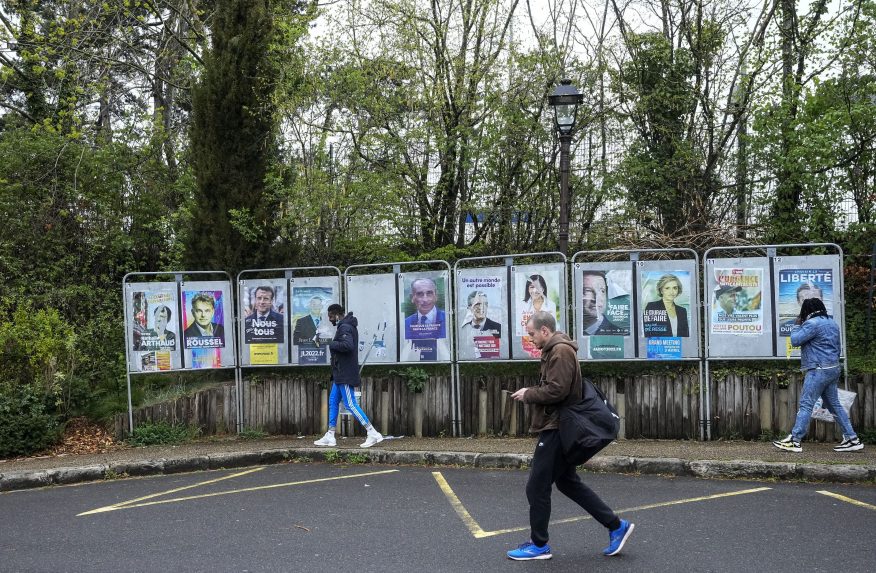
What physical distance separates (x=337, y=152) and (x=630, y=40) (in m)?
6.04

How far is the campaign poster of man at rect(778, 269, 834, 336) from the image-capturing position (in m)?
9.55

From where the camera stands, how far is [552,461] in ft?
18.2

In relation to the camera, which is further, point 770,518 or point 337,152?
point 337,152

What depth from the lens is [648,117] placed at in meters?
15.2

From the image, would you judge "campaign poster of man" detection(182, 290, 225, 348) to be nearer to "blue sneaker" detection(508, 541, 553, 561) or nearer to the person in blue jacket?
"blue sneaker" detection(508, 541, 553, 561)

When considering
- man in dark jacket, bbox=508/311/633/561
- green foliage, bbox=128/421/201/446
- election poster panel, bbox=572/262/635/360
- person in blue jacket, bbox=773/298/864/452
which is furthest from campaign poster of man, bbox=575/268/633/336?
green foliage, bbox=128/421/201/446

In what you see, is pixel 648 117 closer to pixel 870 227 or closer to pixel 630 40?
pixel 630 40

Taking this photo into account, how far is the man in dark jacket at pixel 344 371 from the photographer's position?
9836 millimetres

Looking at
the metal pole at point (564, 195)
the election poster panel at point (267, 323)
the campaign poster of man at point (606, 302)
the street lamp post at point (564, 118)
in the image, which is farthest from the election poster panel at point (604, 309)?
the election poster panel at point (267, 323)

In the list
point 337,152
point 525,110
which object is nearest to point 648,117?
point 525,110

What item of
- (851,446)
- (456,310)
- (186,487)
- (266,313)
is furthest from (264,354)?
(851,446)

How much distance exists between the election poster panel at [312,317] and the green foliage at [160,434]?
1.81m

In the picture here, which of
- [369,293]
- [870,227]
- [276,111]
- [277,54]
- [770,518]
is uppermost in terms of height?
[277,54]

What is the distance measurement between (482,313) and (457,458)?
2.08m
